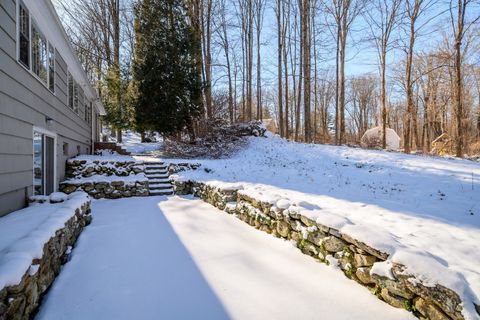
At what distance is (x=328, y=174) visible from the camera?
768cm

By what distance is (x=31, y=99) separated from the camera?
485 centimetres

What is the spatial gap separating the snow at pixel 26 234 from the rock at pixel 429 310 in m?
3.04

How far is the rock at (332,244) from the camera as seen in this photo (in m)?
3.30

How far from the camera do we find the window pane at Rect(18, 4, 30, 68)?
14.9 feet

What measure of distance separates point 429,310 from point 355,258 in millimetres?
883

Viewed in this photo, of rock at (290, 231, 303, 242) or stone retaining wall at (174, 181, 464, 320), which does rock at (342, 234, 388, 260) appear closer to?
stone retaining wall at (174, 181, 464, 320)

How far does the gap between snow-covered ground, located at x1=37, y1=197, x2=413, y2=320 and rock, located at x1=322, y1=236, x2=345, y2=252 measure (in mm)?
227

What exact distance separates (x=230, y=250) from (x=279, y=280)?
1.05 metres

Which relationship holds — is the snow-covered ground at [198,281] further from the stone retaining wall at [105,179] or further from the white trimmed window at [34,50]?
the stone retaining wall at [105,179]

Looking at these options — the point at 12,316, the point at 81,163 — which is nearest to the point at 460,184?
the point at 12,316

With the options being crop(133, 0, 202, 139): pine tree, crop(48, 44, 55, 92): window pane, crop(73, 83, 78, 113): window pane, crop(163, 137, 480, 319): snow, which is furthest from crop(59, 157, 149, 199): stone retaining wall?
crop(133, 0, 202, 139): pine tree

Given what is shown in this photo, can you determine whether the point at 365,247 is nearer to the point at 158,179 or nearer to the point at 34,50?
the point at 34,50

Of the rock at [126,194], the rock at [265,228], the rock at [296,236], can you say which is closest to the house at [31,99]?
the rock at [126,194]

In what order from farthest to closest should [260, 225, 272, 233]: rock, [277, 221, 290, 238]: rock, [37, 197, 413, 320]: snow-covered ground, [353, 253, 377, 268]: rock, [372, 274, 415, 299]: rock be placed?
1. [260, 225, 272, 233]: rock
2. [277, 221, 290, 238]: rock
3. [353, 253, 377, 268]: rock
4. [37, 197, 413, 320]: snow-covered ground
5. [372, 274, 415, 299]: rock
